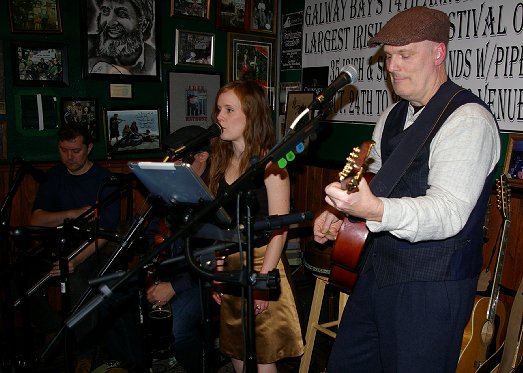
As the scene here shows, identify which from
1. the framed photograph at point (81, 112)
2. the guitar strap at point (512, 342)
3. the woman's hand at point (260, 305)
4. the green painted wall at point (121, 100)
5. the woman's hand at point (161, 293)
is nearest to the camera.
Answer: the woman's hand at point (260, 305)

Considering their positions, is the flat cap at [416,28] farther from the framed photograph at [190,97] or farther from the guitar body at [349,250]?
the framed photograph at [190,97]

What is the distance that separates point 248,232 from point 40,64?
2916 millimetres

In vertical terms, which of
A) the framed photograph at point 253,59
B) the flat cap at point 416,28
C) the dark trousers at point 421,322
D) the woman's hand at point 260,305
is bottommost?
the woman's hand at point 260,305

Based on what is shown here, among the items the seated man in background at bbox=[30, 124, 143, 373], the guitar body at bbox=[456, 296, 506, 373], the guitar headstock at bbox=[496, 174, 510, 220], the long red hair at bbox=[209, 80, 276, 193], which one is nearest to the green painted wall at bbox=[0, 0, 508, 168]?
the seated man in background at bbox=[30, 124, 143, 373]

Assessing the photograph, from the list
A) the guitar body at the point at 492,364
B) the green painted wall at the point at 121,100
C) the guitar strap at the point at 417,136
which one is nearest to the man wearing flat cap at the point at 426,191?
the guitar strap at the point at 417,136

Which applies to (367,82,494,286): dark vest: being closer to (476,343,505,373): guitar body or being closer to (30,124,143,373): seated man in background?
(476,343,505,373): guitar body

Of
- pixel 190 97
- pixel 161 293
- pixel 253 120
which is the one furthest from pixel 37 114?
pixel 253 120

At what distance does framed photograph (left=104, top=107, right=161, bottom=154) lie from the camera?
153 inches

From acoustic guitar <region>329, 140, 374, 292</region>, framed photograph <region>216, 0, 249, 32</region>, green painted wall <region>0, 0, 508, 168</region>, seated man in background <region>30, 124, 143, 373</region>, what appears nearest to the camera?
acoustic guitar <region>329, 140, 374, 292</region>

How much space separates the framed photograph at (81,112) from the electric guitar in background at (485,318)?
117 inches

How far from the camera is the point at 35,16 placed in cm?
346

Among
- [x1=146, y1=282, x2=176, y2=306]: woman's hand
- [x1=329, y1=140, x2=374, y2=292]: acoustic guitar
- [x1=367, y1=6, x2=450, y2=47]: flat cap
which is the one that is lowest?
[x1=146, y1=282, x2=176, y2=306]: woman's hand

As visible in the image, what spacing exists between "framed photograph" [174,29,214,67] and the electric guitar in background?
109 inches

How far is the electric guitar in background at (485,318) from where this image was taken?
97.2 inches
